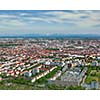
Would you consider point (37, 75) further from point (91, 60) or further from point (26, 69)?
point (91, 60)

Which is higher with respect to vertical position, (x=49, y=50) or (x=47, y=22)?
(x=47, y=22)

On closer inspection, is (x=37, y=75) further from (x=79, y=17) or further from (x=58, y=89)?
(x=79, y=17)
